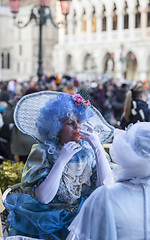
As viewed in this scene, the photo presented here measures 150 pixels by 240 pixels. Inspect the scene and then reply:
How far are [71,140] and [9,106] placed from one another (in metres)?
3.71

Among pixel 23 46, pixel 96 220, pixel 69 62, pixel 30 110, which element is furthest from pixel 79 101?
pixel 23 46

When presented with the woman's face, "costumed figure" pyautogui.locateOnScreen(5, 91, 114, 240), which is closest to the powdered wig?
"costumed figure" pyautogui.locateOnScreen(5, 91, 114, 240)

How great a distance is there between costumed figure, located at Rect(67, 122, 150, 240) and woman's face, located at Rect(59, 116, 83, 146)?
2.04 ft

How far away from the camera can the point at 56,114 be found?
255 centimetres

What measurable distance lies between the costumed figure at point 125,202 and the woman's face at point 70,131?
623 mm

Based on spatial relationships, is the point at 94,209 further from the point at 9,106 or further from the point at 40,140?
the point at 9,106

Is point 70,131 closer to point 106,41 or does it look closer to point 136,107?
point 136,107

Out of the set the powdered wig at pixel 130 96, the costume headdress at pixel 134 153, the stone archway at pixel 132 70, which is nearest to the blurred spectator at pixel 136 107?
the powdered wig at pixel 130 96

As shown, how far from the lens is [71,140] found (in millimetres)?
2555

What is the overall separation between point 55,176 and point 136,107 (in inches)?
136

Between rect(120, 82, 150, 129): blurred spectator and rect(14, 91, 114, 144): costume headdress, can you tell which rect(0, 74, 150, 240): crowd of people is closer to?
rect(14, 91, 114, 144): costume headdress

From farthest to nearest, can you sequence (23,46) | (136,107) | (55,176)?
(23,46)
(136,107)
(55,176)

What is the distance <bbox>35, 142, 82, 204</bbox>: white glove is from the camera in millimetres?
2361

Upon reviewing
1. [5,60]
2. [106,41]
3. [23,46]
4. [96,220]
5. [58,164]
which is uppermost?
[106,41]
